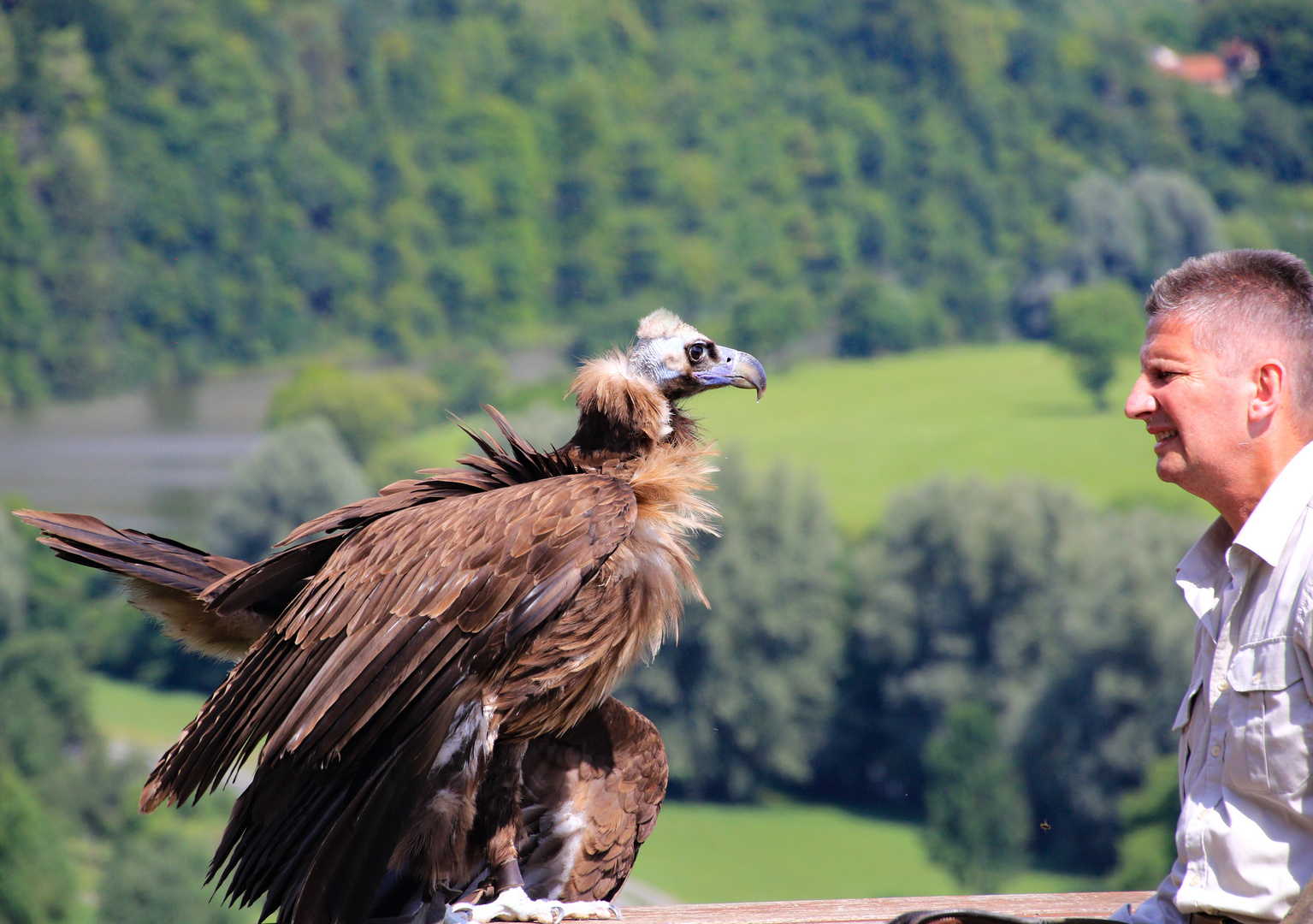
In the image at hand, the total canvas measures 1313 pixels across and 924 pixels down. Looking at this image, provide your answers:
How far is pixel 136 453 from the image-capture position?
6247cm

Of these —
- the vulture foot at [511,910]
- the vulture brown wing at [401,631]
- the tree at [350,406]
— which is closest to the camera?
the vulture brown wing at [401,631]

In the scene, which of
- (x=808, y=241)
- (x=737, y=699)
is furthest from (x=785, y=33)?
(x=737, y=699)

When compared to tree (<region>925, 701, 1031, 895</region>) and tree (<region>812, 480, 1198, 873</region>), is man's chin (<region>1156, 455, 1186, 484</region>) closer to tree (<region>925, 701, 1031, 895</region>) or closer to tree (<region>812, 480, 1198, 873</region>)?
tree (<region>812, 480, 1198, 873</region>)

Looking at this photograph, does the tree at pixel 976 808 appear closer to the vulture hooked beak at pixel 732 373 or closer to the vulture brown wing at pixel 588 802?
the vulture brown wing at pixel 588 802

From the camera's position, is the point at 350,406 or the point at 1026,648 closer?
the point at 1026,648

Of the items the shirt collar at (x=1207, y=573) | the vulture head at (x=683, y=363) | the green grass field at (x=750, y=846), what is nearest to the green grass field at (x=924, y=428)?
the green grass field at (x=750, y=846)

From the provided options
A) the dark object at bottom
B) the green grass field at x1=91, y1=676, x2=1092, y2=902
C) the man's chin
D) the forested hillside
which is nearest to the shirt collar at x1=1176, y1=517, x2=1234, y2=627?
the man's chin

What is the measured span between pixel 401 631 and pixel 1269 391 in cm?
237

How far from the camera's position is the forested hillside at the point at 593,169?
65.7 m

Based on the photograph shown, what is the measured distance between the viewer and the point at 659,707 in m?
57.2

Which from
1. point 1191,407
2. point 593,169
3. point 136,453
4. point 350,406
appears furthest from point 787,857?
point 1191,407

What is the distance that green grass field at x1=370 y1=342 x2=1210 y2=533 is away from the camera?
68.8m

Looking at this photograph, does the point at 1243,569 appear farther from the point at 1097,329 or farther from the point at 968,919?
the point at 1097,329

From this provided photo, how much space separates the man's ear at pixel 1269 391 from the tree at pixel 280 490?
5975cm
